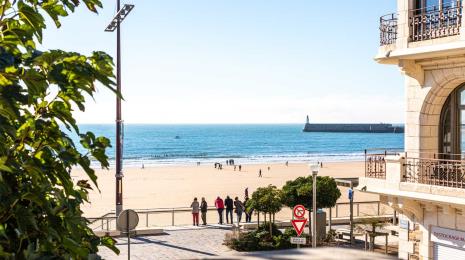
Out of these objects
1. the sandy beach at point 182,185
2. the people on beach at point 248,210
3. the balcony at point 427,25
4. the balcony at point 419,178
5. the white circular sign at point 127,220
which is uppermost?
the balcony at point 427,25

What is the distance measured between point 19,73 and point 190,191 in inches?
1928

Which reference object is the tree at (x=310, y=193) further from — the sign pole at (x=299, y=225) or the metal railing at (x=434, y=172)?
the metal railing at (x=434, y=172)

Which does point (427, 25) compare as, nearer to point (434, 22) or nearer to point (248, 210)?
point (434, 22)

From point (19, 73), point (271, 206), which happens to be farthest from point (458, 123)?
point (19, 73)

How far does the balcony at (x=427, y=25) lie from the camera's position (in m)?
13.8

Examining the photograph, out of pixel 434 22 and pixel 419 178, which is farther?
pixel 419 178

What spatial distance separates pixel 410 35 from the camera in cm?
1480

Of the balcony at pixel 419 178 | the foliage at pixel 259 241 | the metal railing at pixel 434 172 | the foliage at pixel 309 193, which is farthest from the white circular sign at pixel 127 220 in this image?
the foliage at pixel 309 193

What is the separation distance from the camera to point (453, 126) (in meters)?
14.9

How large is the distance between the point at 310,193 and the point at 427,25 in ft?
30.9

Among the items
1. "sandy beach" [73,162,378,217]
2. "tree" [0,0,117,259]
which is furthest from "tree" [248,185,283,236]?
"tree" [0,0,117,259]

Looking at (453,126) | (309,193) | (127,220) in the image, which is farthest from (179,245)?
(453,126)

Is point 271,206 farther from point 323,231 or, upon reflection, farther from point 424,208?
point 424,208

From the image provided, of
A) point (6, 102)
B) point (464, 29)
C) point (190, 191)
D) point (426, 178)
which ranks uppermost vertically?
point (464, 29)
